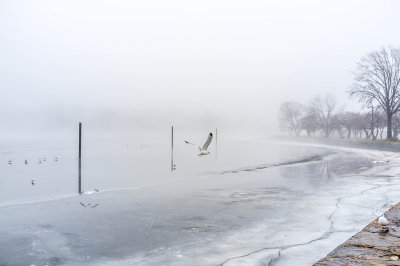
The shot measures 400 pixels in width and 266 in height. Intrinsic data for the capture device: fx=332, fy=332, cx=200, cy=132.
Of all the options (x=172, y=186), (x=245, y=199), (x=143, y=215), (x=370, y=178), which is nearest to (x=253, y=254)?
(x=143, y=215)

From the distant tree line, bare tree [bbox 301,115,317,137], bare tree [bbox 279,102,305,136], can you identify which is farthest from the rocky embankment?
bare tree [bbox 279,102,305,136]

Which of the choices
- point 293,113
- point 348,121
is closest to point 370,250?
point 348,121

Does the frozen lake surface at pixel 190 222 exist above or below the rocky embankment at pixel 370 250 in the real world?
below

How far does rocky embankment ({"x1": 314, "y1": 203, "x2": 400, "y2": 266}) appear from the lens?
15.1ft

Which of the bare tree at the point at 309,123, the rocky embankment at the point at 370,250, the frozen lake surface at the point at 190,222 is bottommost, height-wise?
the frozen lake surface at the point at 190,222

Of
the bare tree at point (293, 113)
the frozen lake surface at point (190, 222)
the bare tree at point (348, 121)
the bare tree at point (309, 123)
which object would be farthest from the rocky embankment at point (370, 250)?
the bare tree at point (293, 113)

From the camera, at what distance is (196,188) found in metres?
15.9

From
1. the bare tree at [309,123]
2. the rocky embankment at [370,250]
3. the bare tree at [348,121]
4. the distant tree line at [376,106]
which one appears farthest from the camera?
the bare tree at [309,123]

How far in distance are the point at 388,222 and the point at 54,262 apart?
6652 mm

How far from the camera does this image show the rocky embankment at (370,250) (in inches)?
181

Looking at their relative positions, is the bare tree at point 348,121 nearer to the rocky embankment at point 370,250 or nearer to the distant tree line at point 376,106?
the distant tree line at point 376,106

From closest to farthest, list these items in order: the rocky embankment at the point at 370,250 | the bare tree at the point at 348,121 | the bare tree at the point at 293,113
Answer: the rocky embankment at the point at 370,250 → the bare tree at the point at 348,121 → the bare tree at the point at 293,113

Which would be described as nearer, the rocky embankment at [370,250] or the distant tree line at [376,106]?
the rocky embankment at [370,250]

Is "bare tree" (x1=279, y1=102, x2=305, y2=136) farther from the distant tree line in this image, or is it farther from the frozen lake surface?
the frozen lake surface
